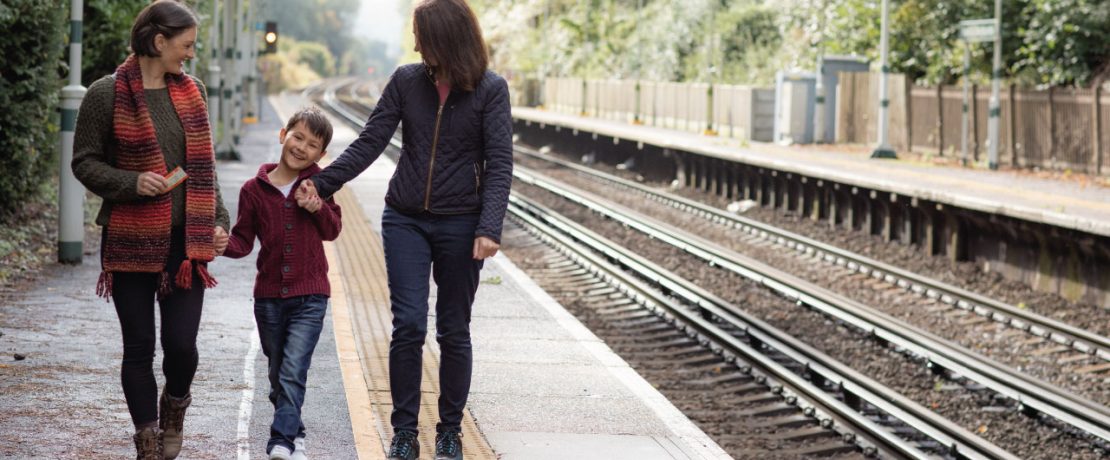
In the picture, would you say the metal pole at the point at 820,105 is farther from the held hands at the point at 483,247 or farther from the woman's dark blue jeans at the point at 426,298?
the held hands at the point at 483,247

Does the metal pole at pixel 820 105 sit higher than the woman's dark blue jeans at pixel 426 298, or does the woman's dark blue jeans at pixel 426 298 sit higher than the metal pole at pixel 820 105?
the metal pole at pixel 820 105

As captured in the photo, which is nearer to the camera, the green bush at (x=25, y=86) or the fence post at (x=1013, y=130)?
the green bush at (x=25, y=86)

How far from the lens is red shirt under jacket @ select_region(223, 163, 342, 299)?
19.2ft

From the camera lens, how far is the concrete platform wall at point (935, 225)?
14.9m

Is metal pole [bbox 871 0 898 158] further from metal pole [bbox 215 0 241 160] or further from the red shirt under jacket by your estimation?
the red shirt under jacket

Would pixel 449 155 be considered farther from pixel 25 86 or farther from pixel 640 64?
pixel 640 64

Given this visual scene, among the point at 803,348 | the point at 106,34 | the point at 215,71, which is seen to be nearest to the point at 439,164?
the point at 803,348

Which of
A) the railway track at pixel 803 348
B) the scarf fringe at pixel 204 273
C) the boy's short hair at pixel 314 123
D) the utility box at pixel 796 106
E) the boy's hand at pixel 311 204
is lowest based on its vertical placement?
the railway track at pixel 803 348

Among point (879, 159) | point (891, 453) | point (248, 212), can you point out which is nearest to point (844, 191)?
point (879, 159)

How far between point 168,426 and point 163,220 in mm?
805

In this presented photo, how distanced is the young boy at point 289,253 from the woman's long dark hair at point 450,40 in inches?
19.1

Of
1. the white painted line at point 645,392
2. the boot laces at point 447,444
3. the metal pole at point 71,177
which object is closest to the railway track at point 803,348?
the white painted line at point 645,392

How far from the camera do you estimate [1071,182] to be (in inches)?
818

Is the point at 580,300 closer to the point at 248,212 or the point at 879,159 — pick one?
the point at 248,212
